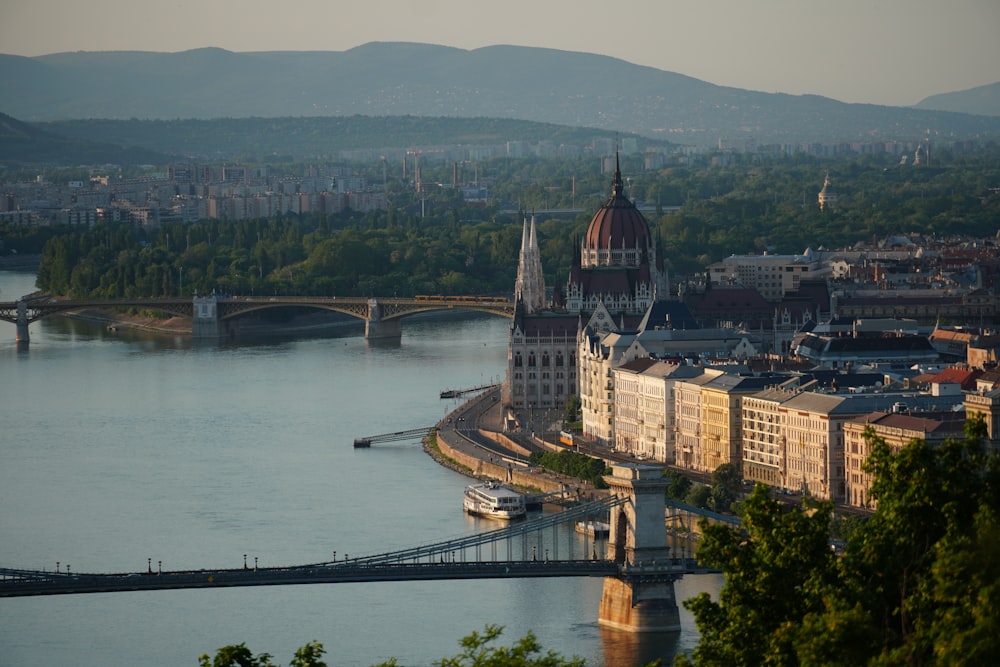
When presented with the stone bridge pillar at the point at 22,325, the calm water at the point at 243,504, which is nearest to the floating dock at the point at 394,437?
the calm water at the point at 243,504

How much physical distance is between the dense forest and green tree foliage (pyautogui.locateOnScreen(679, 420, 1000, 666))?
27.2 m

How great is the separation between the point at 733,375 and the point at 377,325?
17877 millimetres

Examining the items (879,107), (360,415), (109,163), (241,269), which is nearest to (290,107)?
(879,107)

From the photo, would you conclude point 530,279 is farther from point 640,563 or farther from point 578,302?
point 640,563

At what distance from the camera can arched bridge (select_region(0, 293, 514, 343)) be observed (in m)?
43.0

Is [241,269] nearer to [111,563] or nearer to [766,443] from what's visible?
[766,443]

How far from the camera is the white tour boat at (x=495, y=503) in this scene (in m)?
22.6

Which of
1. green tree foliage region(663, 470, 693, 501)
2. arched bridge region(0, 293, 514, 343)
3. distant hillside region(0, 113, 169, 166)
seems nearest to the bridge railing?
green tree foliage region(663, 470, 693, 501)

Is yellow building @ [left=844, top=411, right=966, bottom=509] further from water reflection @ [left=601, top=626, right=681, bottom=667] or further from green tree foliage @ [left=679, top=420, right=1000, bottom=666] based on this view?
green tree foliage @ [left=679, top=420, right=1000, bottom=666]

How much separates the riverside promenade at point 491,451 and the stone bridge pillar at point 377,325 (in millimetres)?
11301

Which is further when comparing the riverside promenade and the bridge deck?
the riverside promenade

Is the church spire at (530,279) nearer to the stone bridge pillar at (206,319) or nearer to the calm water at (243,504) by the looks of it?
the calm water at (243,504)

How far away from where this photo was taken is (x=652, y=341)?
1155 inches

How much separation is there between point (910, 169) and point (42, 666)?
270 ft
